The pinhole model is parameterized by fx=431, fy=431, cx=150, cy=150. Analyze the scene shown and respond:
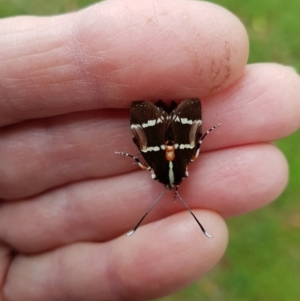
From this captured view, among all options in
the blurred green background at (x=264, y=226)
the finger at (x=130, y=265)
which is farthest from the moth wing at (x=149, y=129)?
the blurred green background at (x=264, y=226)

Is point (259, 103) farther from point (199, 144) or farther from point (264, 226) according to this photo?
point (264, 226)

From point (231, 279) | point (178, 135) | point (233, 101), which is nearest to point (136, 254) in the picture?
point (178, 135)

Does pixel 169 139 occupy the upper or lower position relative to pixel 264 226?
upper

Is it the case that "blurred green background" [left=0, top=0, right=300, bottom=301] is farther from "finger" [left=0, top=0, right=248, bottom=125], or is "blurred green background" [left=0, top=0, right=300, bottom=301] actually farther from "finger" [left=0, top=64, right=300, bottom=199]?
"finger" [left=0, top=0, right=248, bottom=125]

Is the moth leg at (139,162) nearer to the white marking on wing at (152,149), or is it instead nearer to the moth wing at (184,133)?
the white marking on wing at (152,149)

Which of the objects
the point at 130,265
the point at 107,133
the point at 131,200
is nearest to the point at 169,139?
the point at 107,133

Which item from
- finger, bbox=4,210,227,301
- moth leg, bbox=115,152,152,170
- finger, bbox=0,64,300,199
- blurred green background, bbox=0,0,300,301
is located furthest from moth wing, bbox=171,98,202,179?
blurred green background, bbox=0,0,300,301
